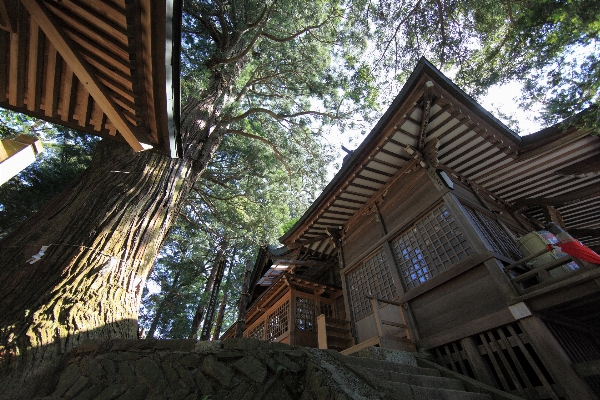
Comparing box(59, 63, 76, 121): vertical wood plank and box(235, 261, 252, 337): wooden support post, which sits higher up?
box(235, 261, 252, 337): wooden support post

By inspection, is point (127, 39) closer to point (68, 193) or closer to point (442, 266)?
point (68, 193)

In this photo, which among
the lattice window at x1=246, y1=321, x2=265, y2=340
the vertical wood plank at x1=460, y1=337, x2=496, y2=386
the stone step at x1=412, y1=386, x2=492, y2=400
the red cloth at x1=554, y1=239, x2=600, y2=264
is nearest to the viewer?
the stone step at x1=412, y1=386, x2=492, y2=400

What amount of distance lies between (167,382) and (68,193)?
95.7 inches

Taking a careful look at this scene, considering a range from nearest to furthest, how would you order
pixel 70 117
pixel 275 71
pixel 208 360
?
pixel 208 360
pixel 70 117
pixel 275 71

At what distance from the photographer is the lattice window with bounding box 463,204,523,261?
506cm

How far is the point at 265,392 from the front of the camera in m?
2.13

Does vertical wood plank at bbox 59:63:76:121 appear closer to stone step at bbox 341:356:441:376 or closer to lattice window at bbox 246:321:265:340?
stone step at bbox 341:356:441:376

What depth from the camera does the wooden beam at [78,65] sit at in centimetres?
179

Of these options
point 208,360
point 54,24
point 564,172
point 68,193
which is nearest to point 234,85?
point 68,193

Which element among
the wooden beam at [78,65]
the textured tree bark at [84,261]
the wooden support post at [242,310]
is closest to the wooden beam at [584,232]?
the wooden support post at [242,310]

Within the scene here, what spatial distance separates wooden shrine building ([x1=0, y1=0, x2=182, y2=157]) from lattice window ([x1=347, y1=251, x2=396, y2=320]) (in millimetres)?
5236

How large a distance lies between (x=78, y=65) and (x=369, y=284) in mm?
6442

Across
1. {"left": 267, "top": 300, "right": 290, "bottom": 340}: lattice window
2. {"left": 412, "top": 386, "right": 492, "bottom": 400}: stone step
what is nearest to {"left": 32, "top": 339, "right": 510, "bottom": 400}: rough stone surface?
{"left": 412, "top": 386, "right": 492, "bottom": 400}: stone step

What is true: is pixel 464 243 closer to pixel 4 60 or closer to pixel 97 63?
pixel 97 63
